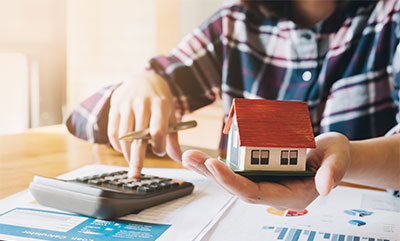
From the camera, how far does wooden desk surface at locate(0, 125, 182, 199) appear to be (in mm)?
466

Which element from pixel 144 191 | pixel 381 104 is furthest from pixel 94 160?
pixel 381 104

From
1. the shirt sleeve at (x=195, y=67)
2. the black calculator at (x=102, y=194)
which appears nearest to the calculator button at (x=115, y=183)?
the black calculator at (x=102, y=194)

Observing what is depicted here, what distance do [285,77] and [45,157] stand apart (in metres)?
0.41

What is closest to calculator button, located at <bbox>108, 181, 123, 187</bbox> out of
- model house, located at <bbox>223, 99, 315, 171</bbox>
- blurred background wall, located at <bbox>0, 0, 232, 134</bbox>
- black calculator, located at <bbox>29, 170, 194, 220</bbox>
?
black calculator, located at <bbox>29, 170, 194, 220</bbox>

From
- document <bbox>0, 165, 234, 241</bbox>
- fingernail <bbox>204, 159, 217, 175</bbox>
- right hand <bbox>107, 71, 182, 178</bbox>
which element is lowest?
document <bbox>0, 165, 234, 241</bbox>

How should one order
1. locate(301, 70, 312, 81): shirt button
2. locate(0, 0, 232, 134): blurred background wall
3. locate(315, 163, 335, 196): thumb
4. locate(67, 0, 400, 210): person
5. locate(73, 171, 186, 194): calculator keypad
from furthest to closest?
locate(0, 0, 232, 134): blurred background wall
locate(301, 70, 312, 81): shirt button
locate(67, 0, 400, 210): person
locate(73, 171, 186, 194): calculator keypad
locate(315, 163, 335, 196): thumb

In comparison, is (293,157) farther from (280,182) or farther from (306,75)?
(306,75)

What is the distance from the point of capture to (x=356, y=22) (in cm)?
67

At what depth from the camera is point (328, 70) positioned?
66 cm

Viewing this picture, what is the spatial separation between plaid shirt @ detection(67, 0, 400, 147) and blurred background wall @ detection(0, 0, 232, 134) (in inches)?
29.2

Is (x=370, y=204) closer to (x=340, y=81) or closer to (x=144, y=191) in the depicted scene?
(x=144, y=191)

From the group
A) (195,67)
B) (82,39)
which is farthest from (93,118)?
(82,39)

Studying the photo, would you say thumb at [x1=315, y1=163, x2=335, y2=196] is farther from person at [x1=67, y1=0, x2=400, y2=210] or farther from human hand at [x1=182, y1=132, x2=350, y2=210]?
person at [x1=67, y1=0, x2=400, y2=210]

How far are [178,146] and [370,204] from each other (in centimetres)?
22
